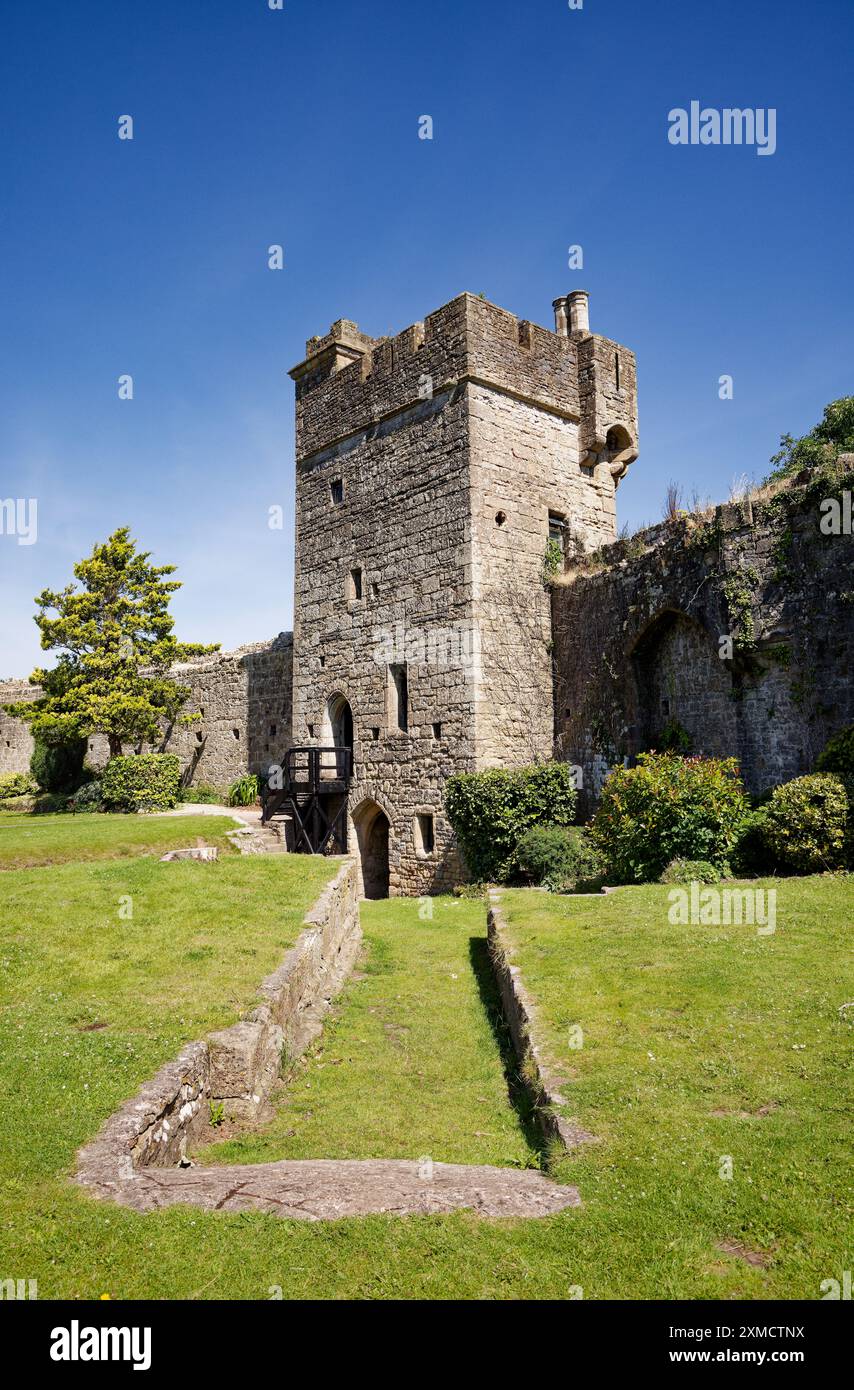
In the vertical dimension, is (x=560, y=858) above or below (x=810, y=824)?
below

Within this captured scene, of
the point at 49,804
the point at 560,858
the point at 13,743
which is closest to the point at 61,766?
the point at 49,804

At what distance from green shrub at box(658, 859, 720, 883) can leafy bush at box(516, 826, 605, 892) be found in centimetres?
212

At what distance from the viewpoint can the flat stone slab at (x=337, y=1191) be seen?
13.9 feet

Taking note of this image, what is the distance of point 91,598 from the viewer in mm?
25141

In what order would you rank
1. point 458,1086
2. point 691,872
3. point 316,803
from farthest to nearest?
point 316,803 → point 691,872 → point 458,1086

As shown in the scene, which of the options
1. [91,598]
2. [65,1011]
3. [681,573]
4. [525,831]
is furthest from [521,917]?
[91,598]

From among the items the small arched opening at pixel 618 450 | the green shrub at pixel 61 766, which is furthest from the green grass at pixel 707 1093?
the green shrub at pixel 61 766

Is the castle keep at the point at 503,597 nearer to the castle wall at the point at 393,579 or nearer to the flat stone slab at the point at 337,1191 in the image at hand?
the castle wall at the point at 393,579

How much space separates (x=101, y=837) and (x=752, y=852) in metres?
11.4

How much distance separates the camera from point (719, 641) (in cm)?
1395

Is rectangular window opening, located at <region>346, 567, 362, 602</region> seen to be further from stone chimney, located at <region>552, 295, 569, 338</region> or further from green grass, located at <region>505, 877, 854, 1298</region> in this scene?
green grass, located at <region>505, 877, 854, 1298</region>

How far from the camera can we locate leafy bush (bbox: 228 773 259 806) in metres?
24.5

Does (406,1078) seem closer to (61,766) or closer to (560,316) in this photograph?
(560,316)
